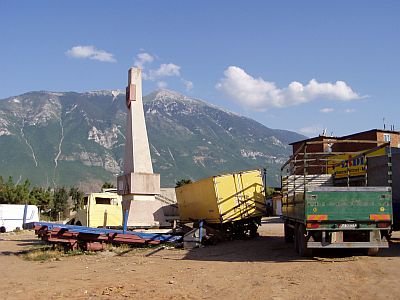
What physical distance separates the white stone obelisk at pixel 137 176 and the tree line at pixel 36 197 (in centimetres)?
1935

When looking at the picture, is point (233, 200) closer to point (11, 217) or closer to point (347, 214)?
point (347, 214)

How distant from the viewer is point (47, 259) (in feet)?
55.6

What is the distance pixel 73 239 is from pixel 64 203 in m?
52.8

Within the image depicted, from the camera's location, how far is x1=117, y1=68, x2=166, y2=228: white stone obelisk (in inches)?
1014

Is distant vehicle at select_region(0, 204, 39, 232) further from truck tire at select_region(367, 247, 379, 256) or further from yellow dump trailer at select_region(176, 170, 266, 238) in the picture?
truck tire at select_region(367, 247, 379, 256)

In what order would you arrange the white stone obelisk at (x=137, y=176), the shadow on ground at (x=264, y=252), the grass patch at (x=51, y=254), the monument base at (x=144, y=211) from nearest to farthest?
the shadow on ground at (x=264, y=252)
the grass patch at (x=51, y=254)
the monument base at (x=144, y=211)
the white stone obelisk at (x=137, y=176)

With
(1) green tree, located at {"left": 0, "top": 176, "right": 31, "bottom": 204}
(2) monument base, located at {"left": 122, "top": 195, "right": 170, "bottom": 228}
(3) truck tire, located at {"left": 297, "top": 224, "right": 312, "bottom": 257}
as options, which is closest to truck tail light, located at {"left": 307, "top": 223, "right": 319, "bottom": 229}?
(3) truck tire, located at {"left": 297, "top": 224, "right": 312, "bottom": 257}

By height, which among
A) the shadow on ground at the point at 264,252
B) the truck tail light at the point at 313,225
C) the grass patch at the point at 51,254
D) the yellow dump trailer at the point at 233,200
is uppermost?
the yellow dump trailer at the point at 233,200

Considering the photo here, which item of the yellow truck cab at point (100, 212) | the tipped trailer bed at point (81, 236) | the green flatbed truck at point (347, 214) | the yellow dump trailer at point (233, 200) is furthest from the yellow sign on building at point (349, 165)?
the yellow truck cab at point (100, 212)

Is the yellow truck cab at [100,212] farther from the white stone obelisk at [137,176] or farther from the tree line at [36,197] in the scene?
the tree line at [36,197]

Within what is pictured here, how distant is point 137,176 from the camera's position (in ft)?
87.5

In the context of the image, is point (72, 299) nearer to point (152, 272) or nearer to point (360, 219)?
point (152, 272)

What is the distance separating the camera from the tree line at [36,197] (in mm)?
52781

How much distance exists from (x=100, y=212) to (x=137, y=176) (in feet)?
14.7
